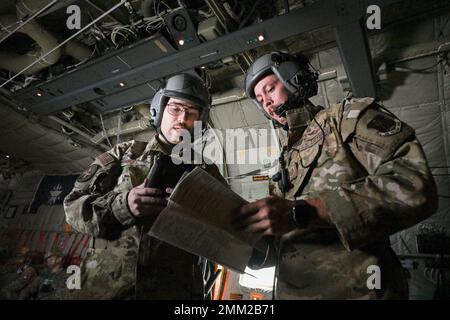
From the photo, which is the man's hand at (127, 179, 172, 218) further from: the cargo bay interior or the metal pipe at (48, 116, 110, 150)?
the metal pipe at (48, 116, 110, 150)

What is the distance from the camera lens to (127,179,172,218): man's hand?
3.62ft

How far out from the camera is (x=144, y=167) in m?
1.65

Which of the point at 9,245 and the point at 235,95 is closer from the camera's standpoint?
the point at 235,95

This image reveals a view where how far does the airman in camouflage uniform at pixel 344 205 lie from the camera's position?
31.0 inches

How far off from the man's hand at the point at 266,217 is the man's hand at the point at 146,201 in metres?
0.41

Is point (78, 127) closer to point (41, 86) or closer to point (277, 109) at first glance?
point (41, 86)

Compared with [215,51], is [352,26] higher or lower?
lower

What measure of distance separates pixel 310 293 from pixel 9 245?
11.1m

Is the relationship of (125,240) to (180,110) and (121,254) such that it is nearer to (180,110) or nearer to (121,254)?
(121,254)

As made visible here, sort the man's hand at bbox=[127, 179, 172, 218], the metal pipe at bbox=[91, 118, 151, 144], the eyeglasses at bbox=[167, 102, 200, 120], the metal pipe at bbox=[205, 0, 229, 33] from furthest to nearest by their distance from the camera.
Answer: the metal pipe at bbox=[91, 118, 151, 144] < the metal pipe at bbox=[205, 0, 229, 33] < the eyeglasses at bbox=[167, 102, 200, 120] < the man's hand at bbox=[127, 179, 172, 218]

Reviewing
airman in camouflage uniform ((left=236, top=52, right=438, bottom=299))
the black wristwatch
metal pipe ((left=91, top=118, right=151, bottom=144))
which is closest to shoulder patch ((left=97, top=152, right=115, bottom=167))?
airman in camouflage uniform ((left=236, top=52, right=438, bottom=299))

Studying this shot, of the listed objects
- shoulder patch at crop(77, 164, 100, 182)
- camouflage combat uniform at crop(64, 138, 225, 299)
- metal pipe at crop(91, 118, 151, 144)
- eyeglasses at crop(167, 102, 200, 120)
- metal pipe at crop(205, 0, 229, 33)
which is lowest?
camouflage combat uniform at crop(64, 138, 225, 299)

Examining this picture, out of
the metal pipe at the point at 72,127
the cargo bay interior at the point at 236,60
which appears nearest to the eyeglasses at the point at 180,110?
the cargo bay interior at the point at 236,60
